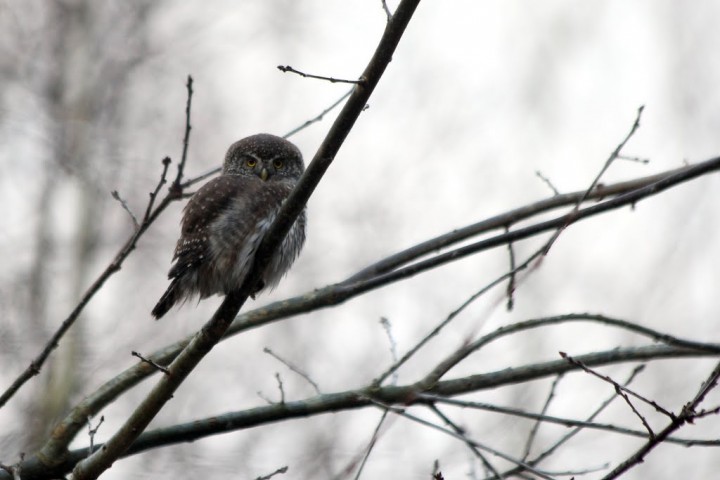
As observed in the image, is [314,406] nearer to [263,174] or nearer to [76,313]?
[76,313]

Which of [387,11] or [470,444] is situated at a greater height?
[387,11]

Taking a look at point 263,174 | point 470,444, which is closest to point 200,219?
point 263,174

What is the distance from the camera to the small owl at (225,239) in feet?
16.4

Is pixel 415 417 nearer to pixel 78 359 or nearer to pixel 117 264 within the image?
pixel 117 264

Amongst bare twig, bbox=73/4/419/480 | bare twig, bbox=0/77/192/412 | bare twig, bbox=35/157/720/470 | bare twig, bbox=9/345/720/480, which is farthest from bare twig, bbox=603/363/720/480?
bare twig, bbox=0/77/192/412

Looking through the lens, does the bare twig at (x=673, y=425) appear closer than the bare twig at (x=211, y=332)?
Yes

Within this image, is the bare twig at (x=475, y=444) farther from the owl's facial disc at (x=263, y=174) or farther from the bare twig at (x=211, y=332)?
the owl's facial disc at (x=263, y=174)

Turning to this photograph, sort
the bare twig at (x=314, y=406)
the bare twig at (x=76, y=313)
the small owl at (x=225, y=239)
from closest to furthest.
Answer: the bare twig at (x=76, y=313) < the bare twig at (x=314, y=406) < the small owl at (x=225, y=239)

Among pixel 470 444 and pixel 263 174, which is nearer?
pixel 470 444

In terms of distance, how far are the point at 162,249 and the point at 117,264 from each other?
8.28m

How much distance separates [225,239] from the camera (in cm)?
502

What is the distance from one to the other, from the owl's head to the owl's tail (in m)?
1.16

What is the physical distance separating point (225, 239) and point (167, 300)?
491 mm

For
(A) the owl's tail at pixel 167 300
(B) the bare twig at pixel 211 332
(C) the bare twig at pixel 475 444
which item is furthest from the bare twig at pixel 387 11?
(A) the owl's tail at pixel 167 300
